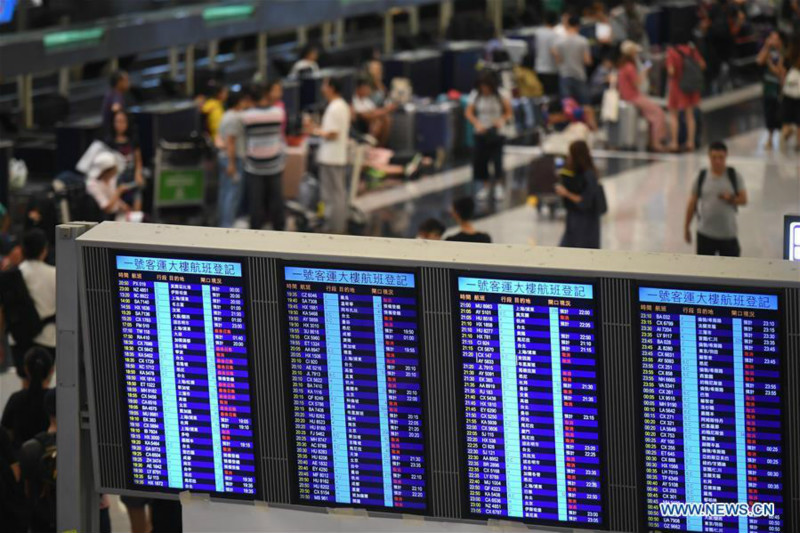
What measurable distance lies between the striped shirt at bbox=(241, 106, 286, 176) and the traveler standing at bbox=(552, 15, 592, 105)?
590cm

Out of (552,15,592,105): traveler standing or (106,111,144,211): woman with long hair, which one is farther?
(552,15,592,105): traveler standing

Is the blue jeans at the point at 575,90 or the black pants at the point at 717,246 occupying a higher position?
the blue jeans at the point at 575,90

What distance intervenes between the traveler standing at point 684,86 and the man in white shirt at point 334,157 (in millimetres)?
5067

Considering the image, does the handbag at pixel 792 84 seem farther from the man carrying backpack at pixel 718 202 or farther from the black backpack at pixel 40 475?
the black backpack at pixel 40 475

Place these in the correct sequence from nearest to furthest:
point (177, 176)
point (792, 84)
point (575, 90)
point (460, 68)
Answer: point (177, 176)
point (792, 84)
point (575, 90)
point (460, 68)

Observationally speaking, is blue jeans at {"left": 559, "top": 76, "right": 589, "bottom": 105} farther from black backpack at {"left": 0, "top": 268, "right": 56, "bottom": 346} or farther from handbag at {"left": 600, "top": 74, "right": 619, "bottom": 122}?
black backpack at {"left": 0, "top": 268, "right": 56, "bottom": 346}

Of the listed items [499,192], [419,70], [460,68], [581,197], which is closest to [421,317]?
[581,197]

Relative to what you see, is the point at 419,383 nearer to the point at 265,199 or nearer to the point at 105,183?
the point at 105,183

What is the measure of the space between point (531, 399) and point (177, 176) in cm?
971

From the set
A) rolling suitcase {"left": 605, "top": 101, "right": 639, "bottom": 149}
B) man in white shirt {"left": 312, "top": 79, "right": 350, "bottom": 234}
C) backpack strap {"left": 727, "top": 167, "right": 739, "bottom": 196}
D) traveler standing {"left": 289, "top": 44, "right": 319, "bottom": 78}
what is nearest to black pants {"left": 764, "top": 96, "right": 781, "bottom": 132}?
rolling suitcase {"left": 605, "top": 101, "right": 639, "bottom": 149}

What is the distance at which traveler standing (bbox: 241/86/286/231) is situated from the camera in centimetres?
1348

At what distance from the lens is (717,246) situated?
11148mm

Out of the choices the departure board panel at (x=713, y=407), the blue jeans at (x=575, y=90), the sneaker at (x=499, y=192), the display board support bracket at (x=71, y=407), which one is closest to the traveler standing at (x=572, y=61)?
the blue jeans at (x=575, y=90)

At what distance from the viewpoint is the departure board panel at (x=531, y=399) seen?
4.81 metres
